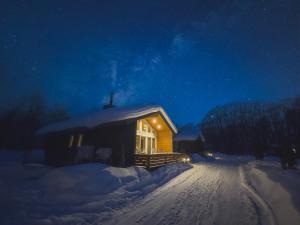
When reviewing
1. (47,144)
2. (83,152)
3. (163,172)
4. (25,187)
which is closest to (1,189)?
(25,187)

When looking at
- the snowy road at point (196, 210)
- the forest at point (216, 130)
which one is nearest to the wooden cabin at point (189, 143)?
the forest at point (216, 130)

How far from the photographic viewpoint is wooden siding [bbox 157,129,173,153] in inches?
A: 808

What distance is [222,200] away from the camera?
20.7 ft

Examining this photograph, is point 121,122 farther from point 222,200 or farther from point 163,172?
point 222,200

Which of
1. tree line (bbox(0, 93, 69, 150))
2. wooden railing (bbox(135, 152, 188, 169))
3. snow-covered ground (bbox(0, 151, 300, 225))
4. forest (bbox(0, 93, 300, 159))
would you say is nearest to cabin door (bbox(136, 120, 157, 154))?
wooden railing (bbox(135, 152, 188, 169))

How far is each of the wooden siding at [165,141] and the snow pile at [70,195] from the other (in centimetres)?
1111

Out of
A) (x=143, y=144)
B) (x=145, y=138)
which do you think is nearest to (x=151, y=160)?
(x=143, y=144)

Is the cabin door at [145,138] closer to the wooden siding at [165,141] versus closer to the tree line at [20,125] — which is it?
the wooden siding at [165,141]

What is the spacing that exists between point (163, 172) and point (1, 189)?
9021 millimetres

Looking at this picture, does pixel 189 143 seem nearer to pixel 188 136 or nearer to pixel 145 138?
pixel 188 136

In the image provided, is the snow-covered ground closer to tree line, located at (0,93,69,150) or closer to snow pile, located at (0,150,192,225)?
snow pile, located at (0,150,192,225)

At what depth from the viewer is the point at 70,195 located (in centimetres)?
647

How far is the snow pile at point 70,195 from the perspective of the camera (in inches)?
187

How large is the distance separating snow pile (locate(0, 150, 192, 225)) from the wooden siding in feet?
36.4
